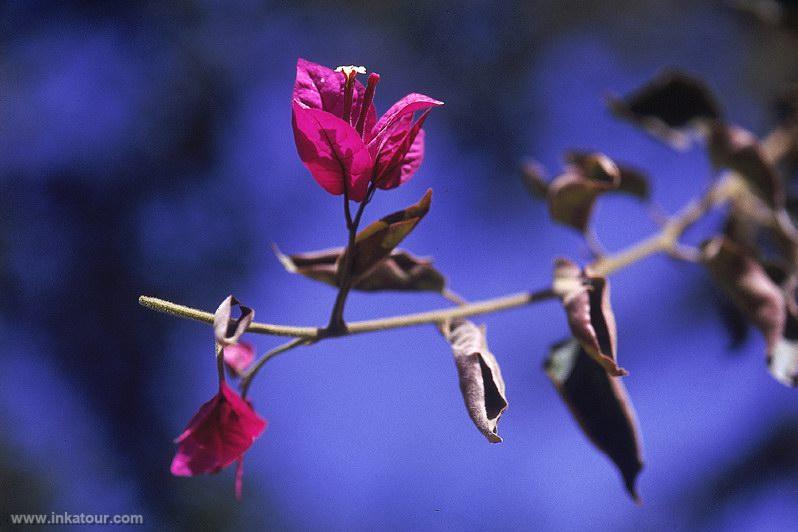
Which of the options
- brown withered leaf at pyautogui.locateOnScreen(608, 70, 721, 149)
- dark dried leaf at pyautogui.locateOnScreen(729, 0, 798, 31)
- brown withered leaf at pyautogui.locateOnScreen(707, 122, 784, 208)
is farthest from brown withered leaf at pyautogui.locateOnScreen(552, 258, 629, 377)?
dark dried leaf at pyautogui.locateOnScreen(729, 0, 798, 31)

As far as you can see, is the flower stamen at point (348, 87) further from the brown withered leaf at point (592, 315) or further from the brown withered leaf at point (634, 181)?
the brown withered leaf at point (634, 181)

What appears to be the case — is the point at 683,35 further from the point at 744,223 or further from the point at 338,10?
the point at 744,223

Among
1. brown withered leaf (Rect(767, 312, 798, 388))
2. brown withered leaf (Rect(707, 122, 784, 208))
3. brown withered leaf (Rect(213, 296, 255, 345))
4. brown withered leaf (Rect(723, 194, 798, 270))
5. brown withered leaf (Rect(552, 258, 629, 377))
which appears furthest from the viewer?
brown withered leaf (Rect(723, 194, 798, 270))

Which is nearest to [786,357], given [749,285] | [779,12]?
[749,285]

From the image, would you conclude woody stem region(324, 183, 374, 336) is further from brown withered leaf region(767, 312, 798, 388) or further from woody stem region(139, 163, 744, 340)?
brown withered leaf region(767, 312, 798, 388)

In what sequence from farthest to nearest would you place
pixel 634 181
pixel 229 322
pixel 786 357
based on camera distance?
1. pixel 634 181
2. pixel 786 357
3. pixel 229 322

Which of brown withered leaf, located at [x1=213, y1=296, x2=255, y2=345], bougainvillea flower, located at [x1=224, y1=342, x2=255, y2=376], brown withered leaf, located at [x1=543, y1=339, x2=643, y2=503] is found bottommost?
brown withered leaf, located at [x1=543, y1=339, x2=643, y2=503]

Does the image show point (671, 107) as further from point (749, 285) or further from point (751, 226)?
point (749, 285)
